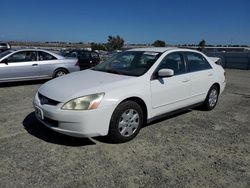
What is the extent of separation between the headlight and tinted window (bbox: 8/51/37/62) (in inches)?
250

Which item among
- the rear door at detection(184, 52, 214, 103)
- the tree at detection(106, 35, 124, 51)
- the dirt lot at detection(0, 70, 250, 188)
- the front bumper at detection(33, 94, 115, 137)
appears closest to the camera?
the dirt lot at detection(0, 70, 250, 188)

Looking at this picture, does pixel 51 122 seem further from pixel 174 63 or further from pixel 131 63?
pixel 174 63

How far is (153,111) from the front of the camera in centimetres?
463

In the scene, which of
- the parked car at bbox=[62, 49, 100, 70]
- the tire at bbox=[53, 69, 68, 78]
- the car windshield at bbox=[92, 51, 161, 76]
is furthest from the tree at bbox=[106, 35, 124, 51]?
the car windshield at bbox=[92, 51, 161, 76]

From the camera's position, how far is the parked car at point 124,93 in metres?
3.83

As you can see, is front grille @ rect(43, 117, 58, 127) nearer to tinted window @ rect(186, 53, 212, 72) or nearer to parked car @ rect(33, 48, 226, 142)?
parked car @ rect(33, 48, 226, 142)

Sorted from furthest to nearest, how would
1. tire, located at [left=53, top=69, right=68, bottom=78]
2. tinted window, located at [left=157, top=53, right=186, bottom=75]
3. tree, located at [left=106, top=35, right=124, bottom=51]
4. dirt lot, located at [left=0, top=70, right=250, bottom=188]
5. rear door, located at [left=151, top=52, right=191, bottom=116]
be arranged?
tree, located at [left=106, top=35, right=124, bottom=51], tire, located at [left=53, top=69, right=68, bottom=78], tinted window, located at [left=157, top=53, right=186, bottom=75], rear door, located at [left=151, top=52, right=191, bottom=116], dirt lot, located at [left=0, top=70, right=250, bottom=188]

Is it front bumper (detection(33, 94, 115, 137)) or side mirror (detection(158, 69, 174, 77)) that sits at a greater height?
side mirror (detection(158, 69, 174, 77))

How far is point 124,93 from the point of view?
13.4 feet

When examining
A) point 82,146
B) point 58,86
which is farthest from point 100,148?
point 58,86

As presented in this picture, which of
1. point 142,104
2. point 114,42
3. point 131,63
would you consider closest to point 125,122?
point 142,104

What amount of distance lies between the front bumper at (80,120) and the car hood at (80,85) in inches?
8.3

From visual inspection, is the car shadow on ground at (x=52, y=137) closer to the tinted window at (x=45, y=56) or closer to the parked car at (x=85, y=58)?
the tinted window at (x=45, y=56)

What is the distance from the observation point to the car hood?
155 inches
